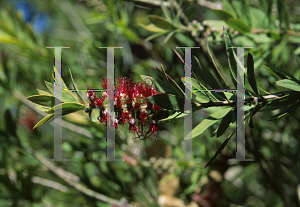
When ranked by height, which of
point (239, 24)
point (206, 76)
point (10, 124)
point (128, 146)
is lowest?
point (128, 146)

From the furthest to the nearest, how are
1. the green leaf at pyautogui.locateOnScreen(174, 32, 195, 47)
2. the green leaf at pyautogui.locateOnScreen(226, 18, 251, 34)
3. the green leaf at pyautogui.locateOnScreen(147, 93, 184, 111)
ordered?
the green leaf at pyautogui.locateOnScreen(174, 32, 195, 47) < the green leaf at pyautogui.locateOnScreen(226, 18, 251, 34) < the green leaf at pyautogui.locateOnScreen(147, 93, 184, 111)

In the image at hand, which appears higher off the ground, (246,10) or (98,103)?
(246,10)

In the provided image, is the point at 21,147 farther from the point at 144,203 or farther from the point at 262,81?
the point at 262,81

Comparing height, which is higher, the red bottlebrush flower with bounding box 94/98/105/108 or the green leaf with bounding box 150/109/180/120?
the red bottlebrush flower with bounding box 94/98/105/108

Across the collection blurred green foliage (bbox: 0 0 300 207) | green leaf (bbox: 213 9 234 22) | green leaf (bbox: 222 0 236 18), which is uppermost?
green leaf (bbox: 222 0 236 18)

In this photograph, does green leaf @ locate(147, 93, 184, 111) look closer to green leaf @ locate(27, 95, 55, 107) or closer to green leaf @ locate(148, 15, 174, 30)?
green leaf @ locate(27, 95, 55, 107)

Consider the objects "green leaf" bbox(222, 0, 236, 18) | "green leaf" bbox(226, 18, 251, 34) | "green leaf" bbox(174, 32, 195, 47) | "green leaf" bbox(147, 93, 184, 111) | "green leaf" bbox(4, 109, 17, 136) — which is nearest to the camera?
"green leaf" bbox(147, 93, 184, 111)

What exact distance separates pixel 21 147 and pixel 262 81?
0.87m

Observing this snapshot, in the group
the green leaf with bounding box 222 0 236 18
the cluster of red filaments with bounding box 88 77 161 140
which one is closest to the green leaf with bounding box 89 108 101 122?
the cluster of red filaments with bounding box 88 77 161 140

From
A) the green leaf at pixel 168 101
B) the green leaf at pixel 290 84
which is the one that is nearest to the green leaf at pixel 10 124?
the green leaf at pixel 168 101

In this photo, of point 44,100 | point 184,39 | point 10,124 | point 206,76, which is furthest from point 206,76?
point 10,124

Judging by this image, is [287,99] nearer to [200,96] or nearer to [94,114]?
[200,96]

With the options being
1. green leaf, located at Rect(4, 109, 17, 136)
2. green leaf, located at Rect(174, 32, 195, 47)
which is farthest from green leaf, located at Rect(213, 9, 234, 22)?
green leaf, located at Rect(4, 109, 17, 136)

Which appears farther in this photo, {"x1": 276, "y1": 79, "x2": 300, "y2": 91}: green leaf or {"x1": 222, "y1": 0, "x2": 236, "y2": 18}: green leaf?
{"x1": 222, "y1": 0, "x2": 236, "y2": 18}: green leaf
